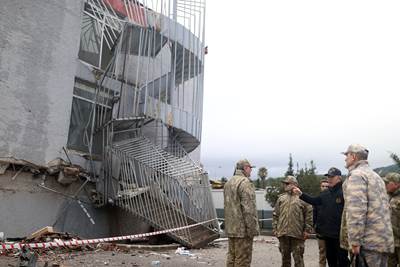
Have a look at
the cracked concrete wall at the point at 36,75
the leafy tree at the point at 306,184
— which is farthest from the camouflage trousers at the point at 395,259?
the leafy tree at the point at 306,184

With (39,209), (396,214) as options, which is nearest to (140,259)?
(39,209)

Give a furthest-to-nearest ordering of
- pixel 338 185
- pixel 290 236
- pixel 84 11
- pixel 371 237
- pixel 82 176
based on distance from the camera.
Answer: pixel 84 11
pixel 82 176
pixel 290 236
pixel 338 185
pixel 371 237

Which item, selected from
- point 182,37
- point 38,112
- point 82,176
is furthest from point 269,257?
point 182,37

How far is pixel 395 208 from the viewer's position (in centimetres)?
588

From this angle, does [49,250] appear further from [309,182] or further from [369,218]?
[309,182]

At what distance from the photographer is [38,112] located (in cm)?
1042

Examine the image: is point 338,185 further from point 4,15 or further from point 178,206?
point 4,15

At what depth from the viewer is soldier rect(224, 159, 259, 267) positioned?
555 cm

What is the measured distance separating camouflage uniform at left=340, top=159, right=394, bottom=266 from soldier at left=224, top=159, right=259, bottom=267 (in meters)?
1.82

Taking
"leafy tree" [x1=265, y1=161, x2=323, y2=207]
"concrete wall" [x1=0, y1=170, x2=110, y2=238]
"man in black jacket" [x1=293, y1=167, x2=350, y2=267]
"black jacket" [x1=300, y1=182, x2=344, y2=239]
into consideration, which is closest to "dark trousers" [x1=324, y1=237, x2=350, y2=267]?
"man in black jacket" [x1=293, y1=167, x2=350, y2=267]

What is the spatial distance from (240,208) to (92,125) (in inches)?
309

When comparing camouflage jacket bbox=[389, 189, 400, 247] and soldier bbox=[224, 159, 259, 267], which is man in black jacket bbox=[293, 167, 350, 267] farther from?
camouflage jacket bbox=[389, 189, 400, 247]

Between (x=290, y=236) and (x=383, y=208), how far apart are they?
2766 mm

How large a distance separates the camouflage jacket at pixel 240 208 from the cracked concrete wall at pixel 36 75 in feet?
21.4
